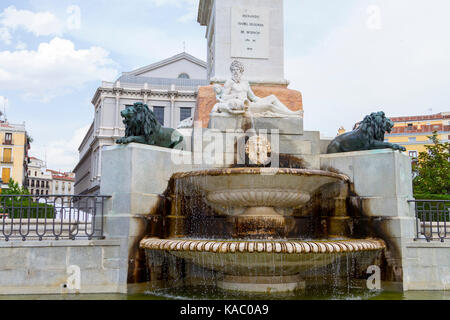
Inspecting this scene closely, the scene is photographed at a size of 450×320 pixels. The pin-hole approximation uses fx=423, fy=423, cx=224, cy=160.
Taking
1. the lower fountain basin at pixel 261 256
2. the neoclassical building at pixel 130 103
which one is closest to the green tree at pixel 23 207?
the lower fountain basin at pixel 261 256

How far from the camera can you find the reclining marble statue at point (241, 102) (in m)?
9.84

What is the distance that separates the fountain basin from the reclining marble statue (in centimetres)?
234

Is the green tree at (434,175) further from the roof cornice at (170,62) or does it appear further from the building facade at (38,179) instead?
the building facade at (38,179)

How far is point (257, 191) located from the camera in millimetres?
7746

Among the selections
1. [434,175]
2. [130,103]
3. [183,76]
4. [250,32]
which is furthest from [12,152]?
[250,32]

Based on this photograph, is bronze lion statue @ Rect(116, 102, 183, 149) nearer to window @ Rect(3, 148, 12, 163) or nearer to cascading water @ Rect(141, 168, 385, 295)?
cascading water @ Rect(141, 168, 385, 295)

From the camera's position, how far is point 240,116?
984 cm

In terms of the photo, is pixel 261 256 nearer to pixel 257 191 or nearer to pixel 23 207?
pixel 257 191

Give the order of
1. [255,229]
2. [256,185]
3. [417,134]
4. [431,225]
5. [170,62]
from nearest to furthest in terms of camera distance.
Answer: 1. [256,185]
2. [255,229]
3. [431,225]
4. [417,134]
5. [170,62]

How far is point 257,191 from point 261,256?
4.81ft

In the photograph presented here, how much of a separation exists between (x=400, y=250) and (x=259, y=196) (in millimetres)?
2851

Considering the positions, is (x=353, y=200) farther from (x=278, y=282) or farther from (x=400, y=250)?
(x=278, y=282)

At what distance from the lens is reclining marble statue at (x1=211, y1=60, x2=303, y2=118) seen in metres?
9.84
